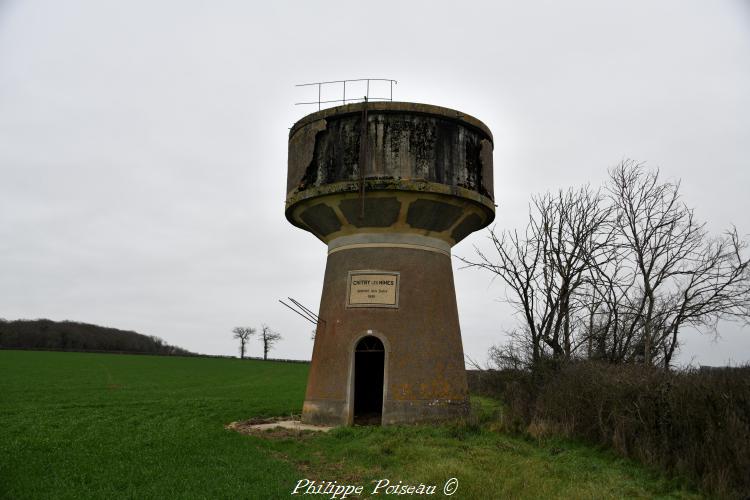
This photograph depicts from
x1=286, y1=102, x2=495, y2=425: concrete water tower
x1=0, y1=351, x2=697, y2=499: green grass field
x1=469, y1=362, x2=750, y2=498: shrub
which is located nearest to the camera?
x1=0, y1=351, x2=697, y2=499: green grass field

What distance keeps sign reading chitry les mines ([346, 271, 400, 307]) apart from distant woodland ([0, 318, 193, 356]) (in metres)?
65.9

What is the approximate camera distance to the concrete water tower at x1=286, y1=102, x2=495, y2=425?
12438mm

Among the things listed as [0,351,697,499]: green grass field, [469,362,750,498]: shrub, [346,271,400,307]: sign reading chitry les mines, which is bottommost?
[0,351,697,499]: green grass field

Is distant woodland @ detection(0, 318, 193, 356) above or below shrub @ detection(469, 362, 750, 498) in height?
above

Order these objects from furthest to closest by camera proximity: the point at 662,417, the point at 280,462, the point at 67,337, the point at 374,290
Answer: the point at 67,337 < the point at 374,290 < the point at 280,462 < the point at 662,417

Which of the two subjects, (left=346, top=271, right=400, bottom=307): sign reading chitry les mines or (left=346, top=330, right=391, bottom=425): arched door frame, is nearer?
(left=346, top=330, right=391, bottom=425): arched door frame

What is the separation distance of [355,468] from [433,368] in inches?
174

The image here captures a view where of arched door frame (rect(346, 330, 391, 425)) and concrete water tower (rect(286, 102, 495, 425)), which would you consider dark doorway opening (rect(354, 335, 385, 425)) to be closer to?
concrete water tower (rect(286, 102, 495, 425))

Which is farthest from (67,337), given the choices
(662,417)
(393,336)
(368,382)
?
(662,417)

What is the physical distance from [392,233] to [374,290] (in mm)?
1346

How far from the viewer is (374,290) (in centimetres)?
1295

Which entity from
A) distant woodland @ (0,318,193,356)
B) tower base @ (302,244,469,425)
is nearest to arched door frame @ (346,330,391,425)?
tower base @ (302,244,469,425)

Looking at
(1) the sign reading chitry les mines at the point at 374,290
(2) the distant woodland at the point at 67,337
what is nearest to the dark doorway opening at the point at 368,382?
(1) the sign reading chitry les mines at the point at 374,290

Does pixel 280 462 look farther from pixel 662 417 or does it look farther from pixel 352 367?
pixel 662 417
